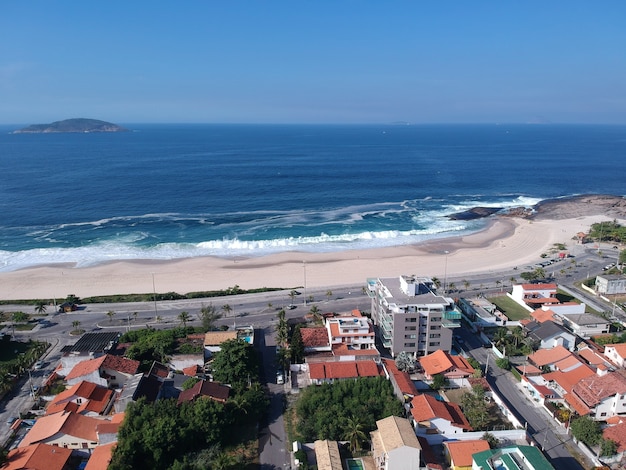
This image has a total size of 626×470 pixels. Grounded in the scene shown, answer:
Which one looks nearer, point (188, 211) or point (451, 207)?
point (188, 211)

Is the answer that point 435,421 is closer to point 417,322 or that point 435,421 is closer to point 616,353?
point 417,322

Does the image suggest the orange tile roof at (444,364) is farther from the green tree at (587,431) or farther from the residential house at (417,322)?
the green tree at (587,431)

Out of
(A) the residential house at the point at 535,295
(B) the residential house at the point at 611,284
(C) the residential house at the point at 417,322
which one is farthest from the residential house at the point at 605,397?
(B) the residential house at the point at 611,284

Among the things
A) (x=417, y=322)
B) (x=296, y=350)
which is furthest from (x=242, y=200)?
(x=417, y=322)

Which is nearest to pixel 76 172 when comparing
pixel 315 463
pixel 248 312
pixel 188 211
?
pixel 188 211

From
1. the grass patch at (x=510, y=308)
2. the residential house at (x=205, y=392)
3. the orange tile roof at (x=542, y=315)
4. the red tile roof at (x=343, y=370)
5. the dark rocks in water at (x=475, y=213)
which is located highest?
the residential house at (x=205, y=392)

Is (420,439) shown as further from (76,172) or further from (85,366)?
(76,172)

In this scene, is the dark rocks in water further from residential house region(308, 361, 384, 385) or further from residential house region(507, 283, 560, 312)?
residential house region(308, 361, 384, 385)
